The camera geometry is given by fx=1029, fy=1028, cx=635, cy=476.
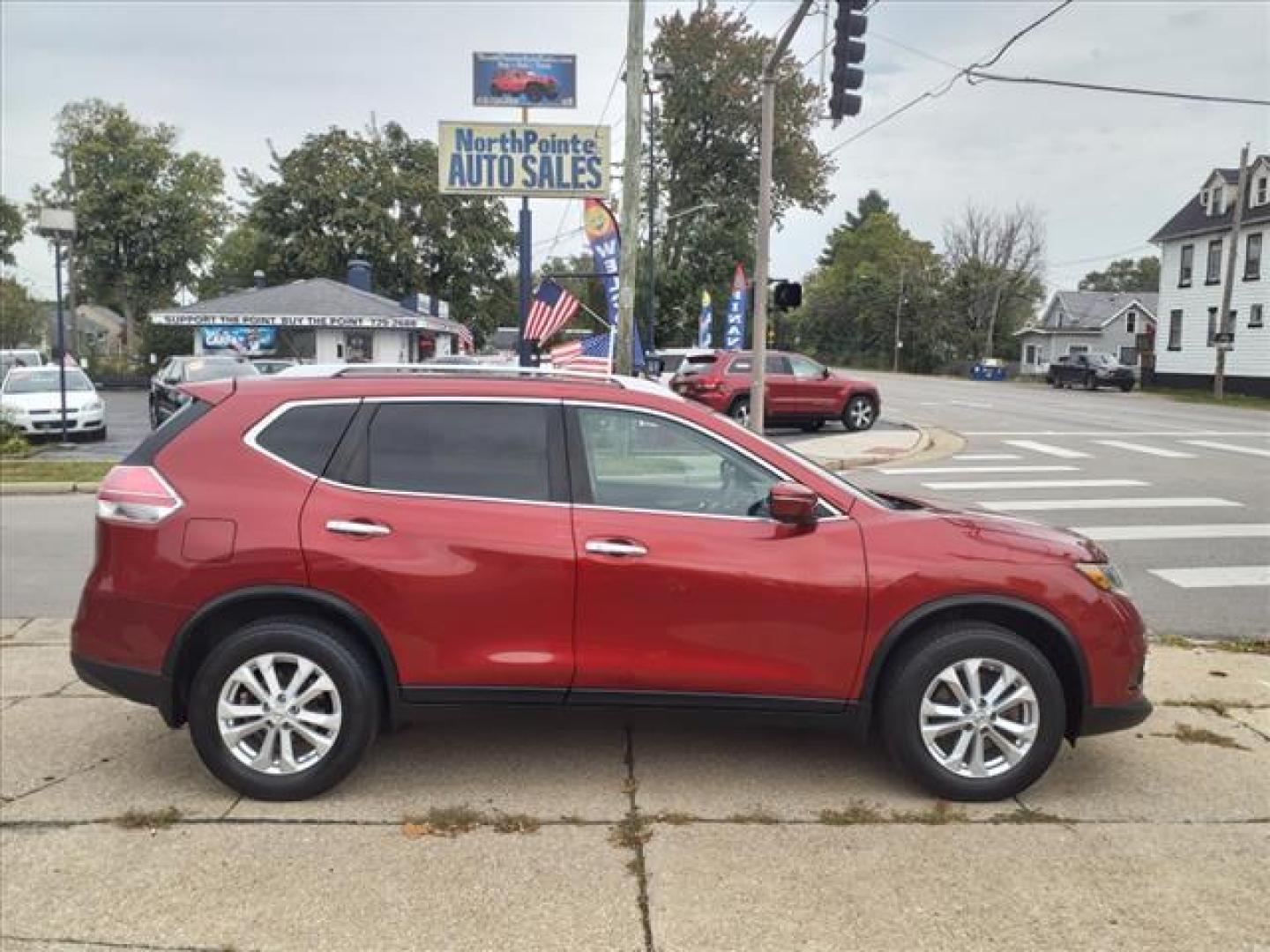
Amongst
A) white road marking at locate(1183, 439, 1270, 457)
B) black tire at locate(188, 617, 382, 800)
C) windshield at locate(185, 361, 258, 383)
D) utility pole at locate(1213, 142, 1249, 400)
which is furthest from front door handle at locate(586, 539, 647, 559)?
utility pole at locate(1213, 142, 1249, 400)

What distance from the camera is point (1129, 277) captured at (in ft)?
374

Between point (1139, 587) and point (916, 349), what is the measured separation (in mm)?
73921

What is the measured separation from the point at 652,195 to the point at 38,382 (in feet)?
86.4

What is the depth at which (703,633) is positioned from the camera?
387 centimetres

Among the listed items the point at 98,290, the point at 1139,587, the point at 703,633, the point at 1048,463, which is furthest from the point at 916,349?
the point at 703,633

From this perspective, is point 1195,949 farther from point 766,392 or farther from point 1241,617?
point 766,392

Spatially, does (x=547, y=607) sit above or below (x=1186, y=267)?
below

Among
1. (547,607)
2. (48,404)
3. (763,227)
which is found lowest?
(48,404)

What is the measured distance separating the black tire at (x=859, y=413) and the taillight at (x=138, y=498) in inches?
763

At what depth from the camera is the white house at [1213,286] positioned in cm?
4100

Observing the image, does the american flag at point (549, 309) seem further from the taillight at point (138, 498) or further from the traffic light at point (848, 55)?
the taillight at point (138, 498)

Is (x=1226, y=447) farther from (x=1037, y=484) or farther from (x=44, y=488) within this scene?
(x=44, y=488)

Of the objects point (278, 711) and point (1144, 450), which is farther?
point (1144, 450)

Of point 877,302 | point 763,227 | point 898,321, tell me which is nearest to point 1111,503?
point 763,227
